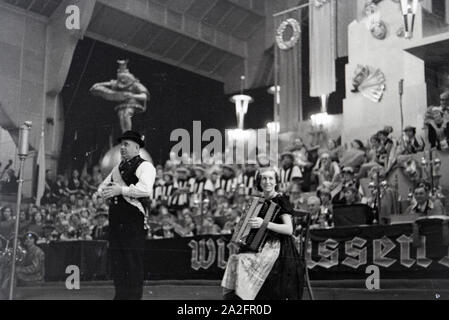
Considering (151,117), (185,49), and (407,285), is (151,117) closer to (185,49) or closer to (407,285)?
(185,49)

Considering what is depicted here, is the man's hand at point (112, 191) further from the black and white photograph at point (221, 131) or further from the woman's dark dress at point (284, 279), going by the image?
the black and white photograph at point (221, 131)

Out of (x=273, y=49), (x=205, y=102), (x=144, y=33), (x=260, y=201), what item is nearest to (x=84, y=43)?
(x=144, y=33)

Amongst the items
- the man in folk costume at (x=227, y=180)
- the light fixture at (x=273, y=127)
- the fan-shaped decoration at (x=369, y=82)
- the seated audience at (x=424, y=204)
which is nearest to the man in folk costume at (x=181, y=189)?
the man in folk costume at (x=227, y=180)

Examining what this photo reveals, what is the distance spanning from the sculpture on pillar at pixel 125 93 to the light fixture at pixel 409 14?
11.0 ft

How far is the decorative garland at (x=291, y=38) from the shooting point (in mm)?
8242

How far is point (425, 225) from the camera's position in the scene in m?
5.95

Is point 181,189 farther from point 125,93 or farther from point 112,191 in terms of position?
point 112,191

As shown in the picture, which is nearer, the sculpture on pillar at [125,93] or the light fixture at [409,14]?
the light fixture at [409,14]

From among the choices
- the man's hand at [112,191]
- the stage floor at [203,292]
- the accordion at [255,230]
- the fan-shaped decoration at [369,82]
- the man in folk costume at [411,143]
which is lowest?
the stage floor at [203,292]

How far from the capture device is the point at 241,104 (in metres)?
8.65

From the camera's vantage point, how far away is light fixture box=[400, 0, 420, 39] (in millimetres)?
7215

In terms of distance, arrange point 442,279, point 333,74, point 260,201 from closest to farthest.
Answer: point 260,201 → point 442,279 → point 333,74

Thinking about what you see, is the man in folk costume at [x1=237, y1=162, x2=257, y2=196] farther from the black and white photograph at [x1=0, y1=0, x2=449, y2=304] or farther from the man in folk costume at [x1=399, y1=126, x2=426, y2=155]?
the man in folk costume at [x1=399, y1=126, x2=426, y2=155]

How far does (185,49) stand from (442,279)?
464 centimetres
